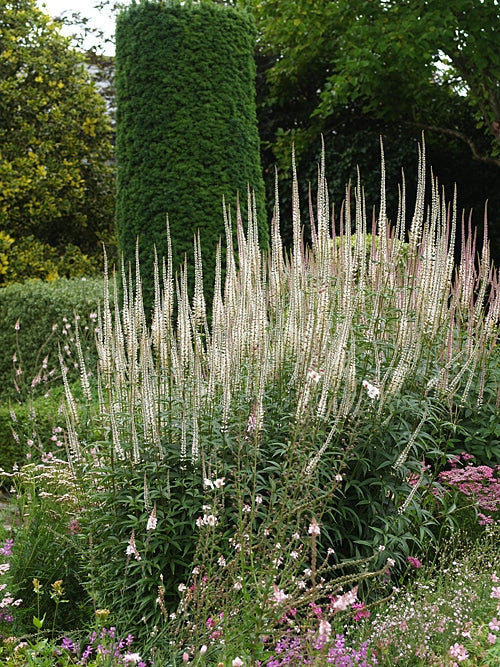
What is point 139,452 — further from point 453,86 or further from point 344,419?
point 453,86

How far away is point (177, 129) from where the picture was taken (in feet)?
24.5

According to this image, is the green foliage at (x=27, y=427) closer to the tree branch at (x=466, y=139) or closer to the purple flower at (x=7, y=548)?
the purple flower at (x=7, y=548)

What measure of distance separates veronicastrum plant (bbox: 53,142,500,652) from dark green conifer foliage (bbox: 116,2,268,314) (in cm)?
328

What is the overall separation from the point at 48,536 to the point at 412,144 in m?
8.56

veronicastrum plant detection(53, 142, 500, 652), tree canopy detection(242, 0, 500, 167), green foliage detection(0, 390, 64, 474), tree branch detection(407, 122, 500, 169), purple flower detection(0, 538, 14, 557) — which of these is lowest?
green foliage detection(0, 390, 64, 474)

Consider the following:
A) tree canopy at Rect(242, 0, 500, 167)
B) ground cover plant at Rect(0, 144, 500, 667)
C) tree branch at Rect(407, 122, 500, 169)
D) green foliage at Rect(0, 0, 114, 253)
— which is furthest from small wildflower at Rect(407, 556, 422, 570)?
green foliage at Rect(0, 0, 114, 253)

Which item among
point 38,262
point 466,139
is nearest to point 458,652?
point 466,139

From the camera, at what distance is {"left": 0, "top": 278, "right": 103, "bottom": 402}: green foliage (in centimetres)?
776

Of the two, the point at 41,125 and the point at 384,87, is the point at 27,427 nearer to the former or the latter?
the point at 41,125

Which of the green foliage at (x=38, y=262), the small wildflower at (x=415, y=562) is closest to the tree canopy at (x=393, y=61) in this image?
the green foliage at (x=38, y=262)

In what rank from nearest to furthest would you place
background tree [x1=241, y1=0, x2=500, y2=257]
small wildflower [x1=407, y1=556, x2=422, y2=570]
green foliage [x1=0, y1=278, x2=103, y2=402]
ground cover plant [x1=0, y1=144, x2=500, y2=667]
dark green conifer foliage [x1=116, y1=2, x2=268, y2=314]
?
ground cover plant [x1=0, y1=144, x2=500, y2=667]
small wildflower [x1=407, y1=556, x2=422, y2=570]
dark green conifer foliage [x1=116, y1=2, x2=268, y2=314]
green foliage [x1=0, y1=278, x2=103, y2=402]
background tree [x1=241, y1=0, x2=500, y2=257]

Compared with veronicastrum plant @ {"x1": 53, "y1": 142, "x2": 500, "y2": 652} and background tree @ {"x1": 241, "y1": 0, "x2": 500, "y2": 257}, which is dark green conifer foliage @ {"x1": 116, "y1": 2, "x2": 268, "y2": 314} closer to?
background tree @ {"x1": 241, "y1": 0, "x2": 500, "y2": 257}

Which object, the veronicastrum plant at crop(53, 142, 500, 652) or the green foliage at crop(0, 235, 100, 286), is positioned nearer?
the veronicastrum plant at crop(53, 142, 500, 652)

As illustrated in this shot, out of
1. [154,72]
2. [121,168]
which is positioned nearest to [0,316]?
[121,168]
